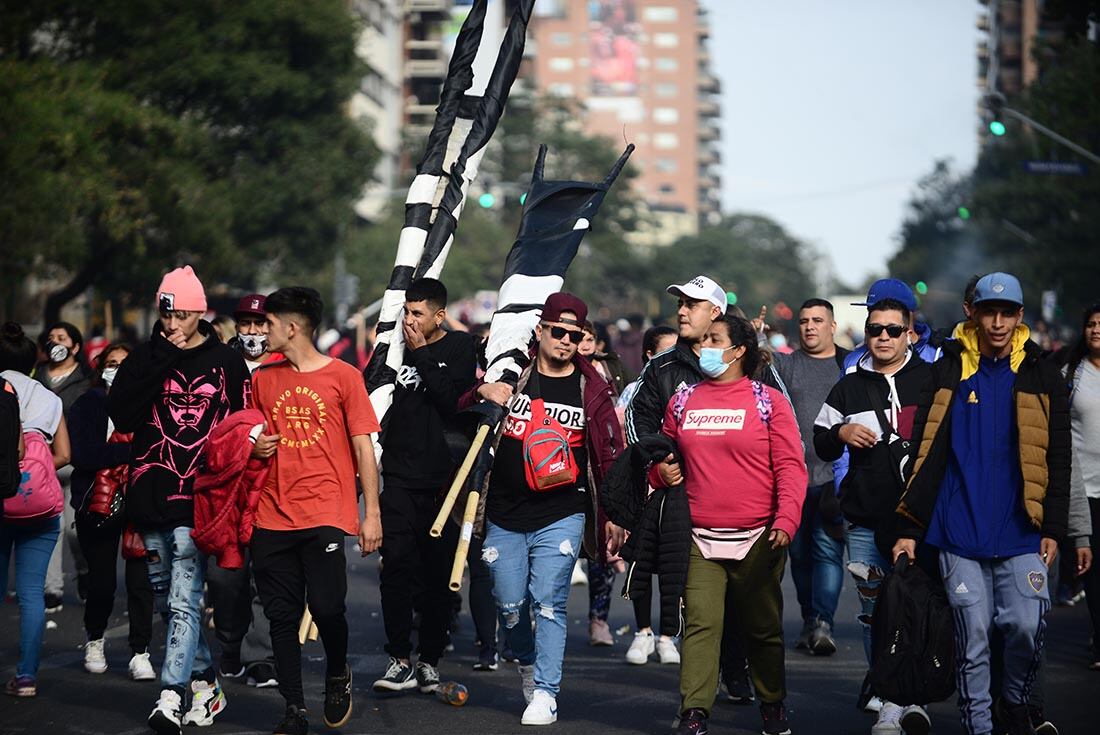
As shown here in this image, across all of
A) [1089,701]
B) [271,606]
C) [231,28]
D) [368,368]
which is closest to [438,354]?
[368,368]

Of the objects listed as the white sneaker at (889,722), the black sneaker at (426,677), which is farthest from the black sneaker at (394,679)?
the white sneaker at (889,722)

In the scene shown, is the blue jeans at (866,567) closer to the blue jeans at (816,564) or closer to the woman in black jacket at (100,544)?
the blue jeans at (816,564)

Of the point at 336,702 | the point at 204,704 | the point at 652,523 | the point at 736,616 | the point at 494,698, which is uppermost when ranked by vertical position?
the point at 652,523

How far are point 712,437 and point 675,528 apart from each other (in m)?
0.42

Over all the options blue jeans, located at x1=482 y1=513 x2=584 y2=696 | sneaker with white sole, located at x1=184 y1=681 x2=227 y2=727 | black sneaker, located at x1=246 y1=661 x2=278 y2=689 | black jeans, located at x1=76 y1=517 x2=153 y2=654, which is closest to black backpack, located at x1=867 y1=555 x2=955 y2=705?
blue jeans, located at x1=482 y1=513 x2=584 y2=696

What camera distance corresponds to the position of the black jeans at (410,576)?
8711 millimetres

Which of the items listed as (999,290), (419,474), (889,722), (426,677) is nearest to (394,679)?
(426,677)

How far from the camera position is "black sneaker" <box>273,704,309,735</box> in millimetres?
7395

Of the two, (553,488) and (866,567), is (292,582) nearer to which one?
(553,488)

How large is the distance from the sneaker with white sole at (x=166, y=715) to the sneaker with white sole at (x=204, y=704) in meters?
0.39

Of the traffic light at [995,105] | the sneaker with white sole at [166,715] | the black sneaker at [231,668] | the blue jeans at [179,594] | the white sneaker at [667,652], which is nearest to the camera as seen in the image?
the sneaker with white sole at [166,715]

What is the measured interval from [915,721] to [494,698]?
2.27m

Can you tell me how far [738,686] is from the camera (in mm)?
8648

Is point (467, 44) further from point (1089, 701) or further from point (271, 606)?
point (1089, 701)
